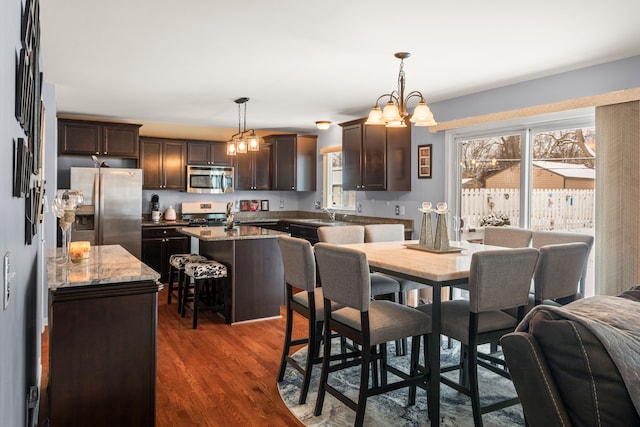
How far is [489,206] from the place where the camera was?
16.0ft

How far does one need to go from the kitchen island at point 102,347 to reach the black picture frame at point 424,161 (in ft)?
12.3

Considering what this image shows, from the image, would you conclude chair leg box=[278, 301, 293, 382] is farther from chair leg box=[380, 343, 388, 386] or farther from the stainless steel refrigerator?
the stainless steel refrigerator

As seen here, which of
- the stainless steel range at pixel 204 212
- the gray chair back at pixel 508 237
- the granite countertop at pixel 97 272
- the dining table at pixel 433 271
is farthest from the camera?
the stainless steel range at pixel 204 212

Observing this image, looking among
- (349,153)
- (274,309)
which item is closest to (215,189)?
(349,153)

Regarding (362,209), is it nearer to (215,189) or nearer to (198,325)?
(215,189)

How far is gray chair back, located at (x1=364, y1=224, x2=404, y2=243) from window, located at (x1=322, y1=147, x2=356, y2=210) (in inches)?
107

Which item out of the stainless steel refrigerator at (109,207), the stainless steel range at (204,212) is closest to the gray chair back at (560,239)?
the stainless steel range at (204,212)

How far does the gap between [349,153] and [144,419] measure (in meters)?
4.41

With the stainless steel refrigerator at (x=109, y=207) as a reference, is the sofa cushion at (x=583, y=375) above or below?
below

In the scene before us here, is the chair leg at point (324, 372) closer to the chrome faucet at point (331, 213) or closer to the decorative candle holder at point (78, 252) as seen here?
the decorative candle holder at point (78, 252)

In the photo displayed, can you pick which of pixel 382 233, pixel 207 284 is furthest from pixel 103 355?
pixel 207 284

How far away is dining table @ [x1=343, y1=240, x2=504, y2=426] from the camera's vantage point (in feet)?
8.08

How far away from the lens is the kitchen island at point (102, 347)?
→ 7.04 ft

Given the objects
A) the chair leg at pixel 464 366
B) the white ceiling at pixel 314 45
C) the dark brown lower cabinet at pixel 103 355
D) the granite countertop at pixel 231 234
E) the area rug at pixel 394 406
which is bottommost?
the area rug at pixel 394 406
